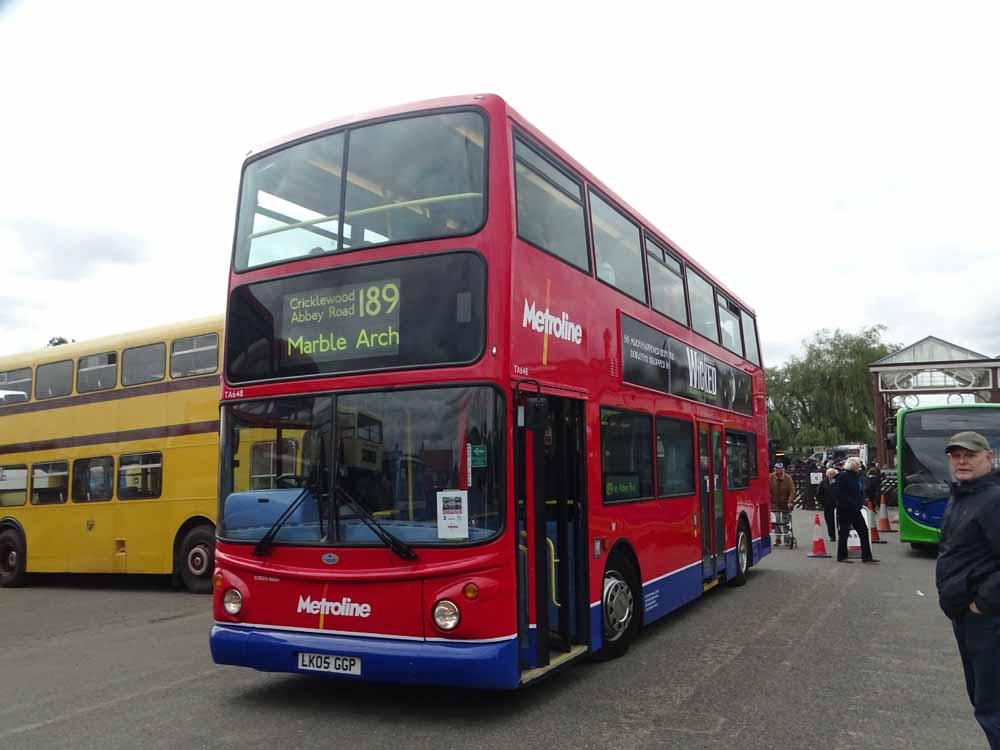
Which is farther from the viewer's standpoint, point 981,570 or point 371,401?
point 371,401

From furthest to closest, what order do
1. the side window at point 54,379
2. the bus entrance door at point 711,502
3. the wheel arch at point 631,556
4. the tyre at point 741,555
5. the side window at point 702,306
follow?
the side window at point 54,379 → the tyre at point 741,555 → the side window at point 702,306 → the bus entrance door at point 711,502 → the wheel arch at point 631,556

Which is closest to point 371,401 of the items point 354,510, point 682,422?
point 354,510

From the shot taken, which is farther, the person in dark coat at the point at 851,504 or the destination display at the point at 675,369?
the person in dark coat at the point at 851,504

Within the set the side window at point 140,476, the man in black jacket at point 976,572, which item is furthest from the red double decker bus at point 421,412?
the side window at point 140,476

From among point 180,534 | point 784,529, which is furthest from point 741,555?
point 180,534

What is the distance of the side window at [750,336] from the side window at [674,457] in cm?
406

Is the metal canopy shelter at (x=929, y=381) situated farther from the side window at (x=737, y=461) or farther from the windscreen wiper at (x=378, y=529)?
the windscreen wiper at (x=378, y=529)

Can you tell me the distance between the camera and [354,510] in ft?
19.4

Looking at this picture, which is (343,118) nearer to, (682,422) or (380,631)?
(380,631)

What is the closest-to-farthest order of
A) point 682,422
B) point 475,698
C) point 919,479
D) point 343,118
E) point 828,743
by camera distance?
point 828,743, point 475,698, point 343,118, point 682,422, point 919,479

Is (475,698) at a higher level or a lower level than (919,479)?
lower

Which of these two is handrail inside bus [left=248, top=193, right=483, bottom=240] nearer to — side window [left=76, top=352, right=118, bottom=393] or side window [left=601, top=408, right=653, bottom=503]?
side window [left=601, top=408, right=653, bottom=503]

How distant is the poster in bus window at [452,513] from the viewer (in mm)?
5660

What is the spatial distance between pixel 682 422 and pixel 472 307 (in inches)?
180
